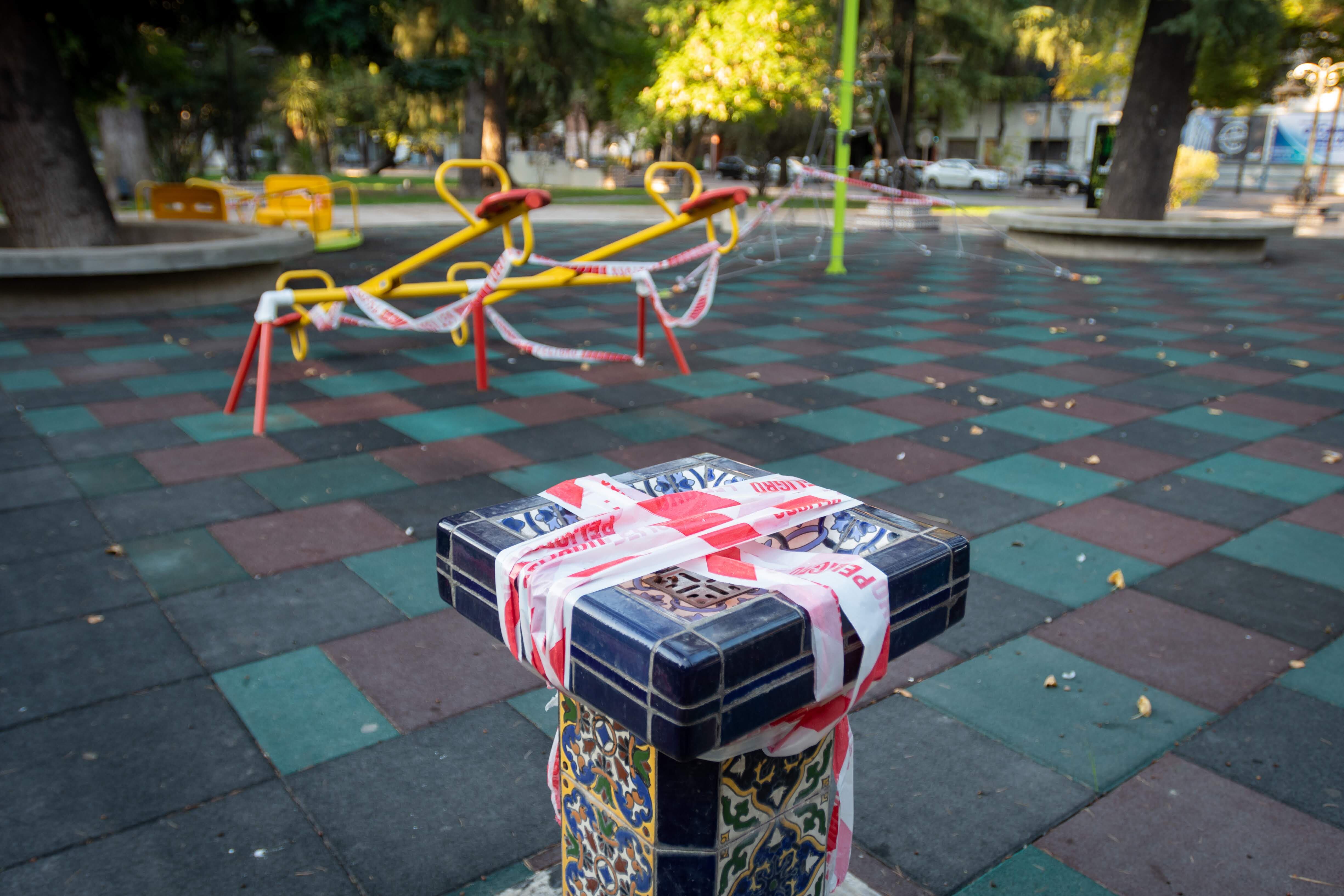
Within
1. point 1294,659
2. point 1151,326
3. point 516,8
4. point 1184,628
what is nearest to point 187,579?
point 1184,628

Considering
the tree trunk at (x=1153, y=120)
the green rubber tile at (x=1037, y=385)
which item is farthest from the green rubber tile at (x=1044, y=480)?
the tree trunk at (x=1153, y=120)

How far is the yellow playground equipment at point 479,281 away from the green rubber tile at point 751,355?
55cm

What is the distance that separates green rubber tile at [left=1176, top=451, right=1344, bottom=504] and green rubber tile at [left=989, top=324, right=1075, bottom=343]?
3.19 metres

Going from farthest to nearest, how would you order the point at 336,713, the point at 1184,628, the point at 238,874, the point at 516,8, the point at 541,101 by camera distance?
the point at 541,101 → the point at 516,8 → the point at 1184,628 → the point at 336,713 → the point at 238,874

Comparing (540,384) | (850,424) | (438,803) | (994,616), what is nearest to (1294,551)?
(994,616)

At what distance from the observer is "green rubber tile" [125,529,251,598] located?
3525 mm

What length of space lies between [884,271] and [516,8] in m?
15.1

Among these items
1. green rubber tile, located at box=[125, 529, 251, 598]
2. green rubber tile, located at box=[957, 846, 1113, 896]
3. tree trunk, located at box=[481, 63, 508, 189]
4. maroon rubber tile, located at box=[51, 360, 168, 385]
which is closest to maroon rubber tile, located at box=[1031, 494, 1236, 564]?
green rubber tile, located at box=[957, 846, 1113, 896]

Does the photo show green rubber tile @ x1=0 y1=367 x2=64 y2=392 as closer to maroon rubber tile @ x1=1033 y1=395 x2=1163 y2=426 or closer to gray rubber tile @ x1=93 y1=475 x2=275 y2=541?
gray rubber tile @ x1=93 y1=475 x2=275 y2=541

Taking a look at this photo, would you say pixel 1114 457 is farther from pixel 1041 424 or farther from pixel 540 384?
pixel 540 384

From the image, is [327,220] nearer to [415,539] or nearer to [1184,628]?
[415,539]

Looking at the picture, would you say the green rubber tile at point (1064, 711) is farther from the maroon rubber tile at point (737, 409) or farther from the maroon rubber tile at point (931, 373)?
the maroon rubber tile at point (931, 373)

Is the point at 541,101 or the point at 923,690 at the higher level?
the point at 541,101

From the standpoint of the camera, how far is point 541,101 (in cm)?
3048
